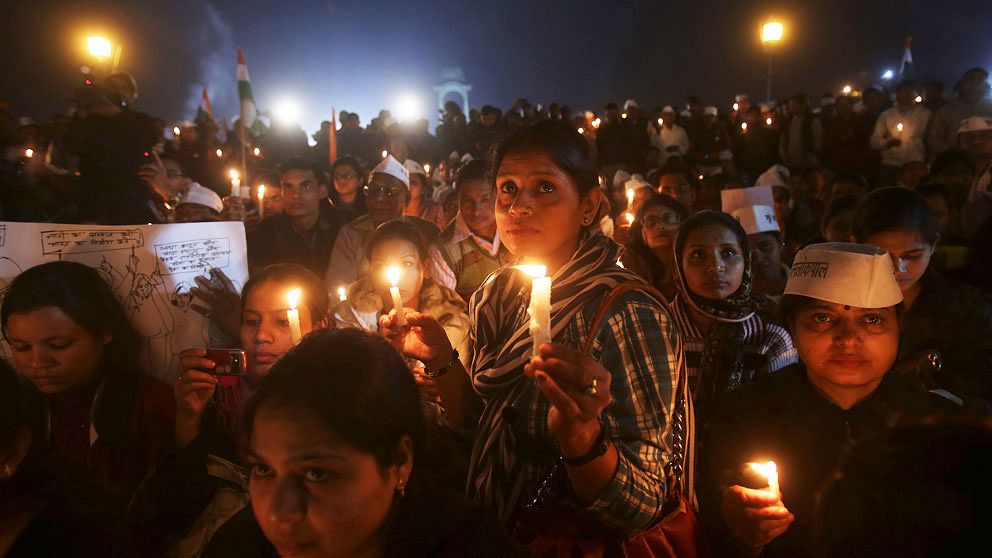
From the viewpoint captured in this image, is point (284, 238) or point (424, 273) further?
point (284, 238)

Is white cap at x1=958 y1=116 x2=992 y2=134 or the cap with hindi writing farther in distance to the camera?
white cap at x1=958 y1=116 x2=992 y2=134

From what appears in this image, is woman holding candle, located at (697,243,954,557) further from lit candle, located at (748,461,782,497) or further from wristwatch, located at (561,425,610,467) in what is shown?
wristwatch, located at (561,425,610,467)

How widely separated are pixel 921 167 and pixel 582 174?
7547 mm

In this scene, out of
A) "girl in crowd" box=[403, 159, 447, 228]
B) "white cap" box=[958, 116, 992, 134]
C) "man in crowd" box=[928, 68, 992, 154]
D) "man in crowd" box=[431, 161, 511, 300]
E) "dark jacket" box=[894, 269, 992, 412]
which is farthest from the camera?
"man in crowd" box=[928, 68, 992, 154]

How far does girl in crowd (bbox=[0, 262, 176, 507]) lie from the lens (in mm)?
2477

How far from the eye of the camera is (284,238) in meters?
5.62

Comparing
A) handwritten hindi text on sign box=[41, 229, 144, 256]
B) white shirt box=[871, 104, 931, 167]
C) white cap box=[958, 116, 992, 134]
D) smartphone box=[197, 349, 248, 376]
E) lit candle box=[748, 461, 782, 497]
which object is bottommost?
lit candle box=[748, 461, 782, 497]

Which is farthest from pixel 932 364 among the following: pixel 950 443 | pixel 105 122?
pixel 105 122

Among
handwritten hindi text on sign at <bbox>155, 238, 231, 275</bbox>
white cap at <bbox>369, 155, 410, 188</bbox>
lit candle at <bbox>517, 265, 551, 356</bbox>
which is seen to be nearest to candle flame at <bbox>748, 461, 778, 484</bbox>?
lit candle at <bbox>517, 265, 551, 356</bbox>

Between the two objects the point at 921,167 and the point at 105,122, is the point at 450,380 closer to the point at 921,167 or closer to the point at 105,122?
the point at 105,122

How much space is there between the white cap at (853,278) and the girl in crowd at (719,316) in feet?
2.82

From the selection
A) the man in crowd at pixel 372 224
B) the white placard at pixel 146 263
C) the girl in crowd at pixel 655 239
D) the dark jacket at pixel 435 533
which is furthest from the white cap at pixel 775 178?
the dark jacket at pixel 435 533

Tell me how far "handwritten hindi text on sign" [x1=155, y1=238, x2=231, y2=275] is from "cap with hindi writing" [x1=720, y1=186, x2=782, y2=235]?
13.1 ft

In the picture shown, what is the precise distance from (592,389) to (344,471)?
698 millimetres
